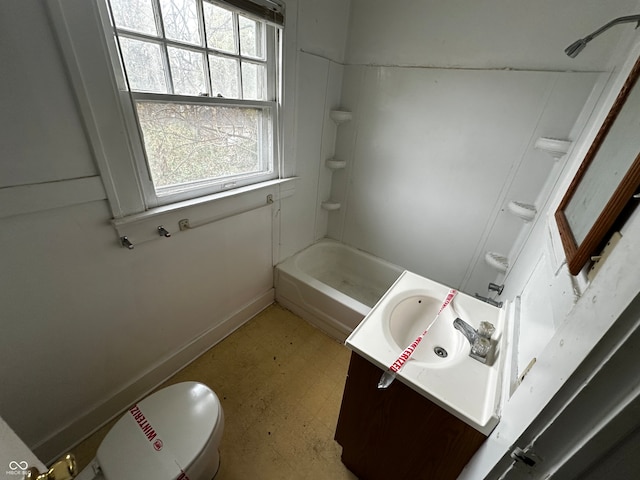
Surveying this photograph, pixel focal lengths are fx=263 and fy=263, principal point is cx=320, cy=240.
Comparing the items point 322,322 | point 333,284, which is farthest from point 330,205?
point 322,322

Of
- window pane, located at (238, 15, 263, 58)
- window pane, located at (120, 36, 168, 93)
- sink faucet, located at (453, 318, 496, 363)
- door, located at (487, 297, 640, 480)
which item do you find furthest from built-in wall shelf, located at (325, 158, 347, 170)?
door, located at (487, 297, 640, 480)

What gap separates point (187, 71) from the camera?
1.14 meters

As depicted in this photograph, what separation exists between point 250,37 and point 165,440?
177 centimetres

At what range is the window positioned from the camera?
994 millimetres

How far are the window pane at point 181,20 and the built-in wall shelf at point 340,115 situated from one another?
0.99m

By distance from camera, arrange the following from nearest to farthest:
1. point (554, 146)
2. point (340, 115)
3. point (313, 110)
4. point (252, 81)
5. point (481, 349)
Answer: point (481, 349) < point (554, 146) < point (252, 81) < point (313, 110) < point (340, 115)

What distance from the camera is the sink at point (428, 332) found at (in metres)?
0.95

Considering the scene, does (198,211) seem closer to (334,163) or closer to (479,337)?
(334,163)

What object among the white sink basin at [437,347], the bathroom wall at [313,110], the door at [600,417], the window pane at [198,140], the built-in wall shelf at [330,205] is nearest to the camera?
the door at [600,417]

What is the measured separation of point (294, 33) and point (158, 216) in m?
1.20

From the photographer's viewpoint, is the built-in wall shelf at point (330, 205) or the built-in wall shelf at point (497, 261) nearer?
the built-in wall shelf at point (497, 261)

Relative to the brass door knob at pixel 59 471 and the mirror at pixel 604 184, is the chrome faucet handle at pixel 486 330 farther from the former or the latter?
the brass door knob at pixel 59 471

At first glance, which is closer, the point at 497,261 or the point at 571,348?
the point at 571,348

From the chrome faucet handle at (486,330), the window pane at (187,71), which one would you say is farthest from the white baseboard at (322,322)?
the window pane at (187,71)
